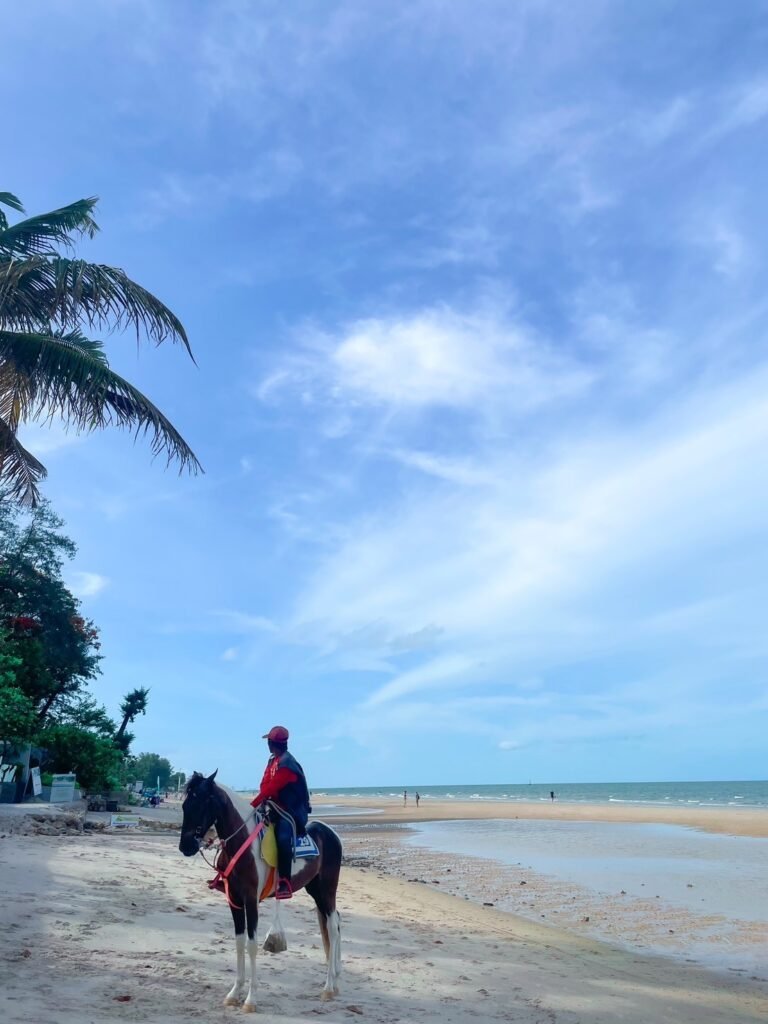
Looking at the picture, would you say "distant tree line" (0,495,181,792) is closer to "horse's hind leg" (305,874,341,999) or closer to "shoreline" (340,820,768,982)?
"shoreline" (340,820,768,982)

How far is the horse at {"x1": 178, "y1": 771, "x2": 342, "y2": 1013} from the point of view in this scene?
6.86m

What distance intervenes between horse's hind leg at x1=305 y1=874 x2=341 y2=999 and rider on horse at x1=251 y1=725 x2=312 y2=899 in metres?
0.36

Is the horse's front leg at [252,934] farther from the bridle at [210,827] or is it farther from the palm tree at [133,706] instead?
the palm tree at [133,706]

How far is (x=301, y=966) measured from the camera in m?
8.48

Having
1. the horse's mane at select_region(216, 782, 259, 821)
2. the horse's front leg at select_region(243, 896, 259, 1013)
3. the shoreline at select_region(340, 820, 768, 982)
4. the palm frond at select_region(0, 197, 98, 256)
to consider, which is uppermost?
the palm frond at select_region(0, 197, 98, 256)

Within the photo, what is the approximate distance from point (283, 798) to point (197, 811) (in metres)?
0.83

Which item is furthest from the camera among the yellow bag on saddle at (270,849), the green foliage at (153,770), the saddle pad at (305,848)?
the green foliage at (153,770)

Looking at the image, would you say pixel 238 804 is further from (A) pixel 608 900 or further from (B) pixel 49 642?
(B) pixel 49 642

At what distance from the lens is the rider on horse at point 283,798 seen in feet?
23.5

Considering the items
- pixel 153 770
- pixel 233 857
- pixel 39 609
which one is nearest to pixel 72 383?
pixel 233 857

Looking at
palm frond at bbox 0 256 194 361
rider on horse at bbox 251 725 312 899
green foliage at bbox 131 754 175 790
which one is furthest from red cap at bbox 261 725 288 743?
green foliage at bbox 131 754 175 790

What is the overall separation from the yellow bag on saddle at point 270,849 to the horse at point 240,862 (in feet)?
0.12

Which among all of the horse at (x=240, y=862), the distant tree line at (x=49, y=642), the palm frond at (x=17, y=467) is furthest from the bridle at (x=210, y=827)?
the distant tree line at (x=49, y=642)

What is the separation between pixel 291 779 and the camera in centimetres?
741
